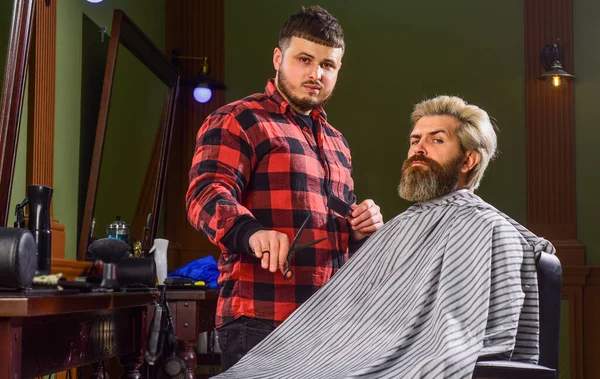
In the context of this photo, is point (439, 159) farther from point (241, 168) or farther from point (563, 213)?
point (563, 213)

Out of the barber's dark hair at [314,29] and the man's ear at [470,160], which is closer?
the barber's dark hair at [314,29]

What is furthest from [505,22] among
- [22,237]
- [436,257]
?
[22,237]

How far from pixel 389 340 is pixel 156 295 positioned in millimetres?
1173

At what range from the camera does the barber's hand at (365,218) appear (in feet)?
6.84

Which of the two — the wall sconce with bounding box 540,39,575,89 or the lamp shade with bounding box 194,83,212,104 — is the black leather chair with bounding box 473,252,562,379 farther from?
the lamp shade with bounding box 194,83,212,104

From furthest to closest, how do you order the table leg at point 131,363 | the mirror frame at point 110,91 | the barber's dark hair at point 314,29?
the mirror frame at point 110,91 < the table leg at point 131,363 < the barber's dark hair at point 314,29

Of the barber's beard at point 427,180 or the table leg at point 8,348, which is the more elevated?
the barber's beard at point 427,180

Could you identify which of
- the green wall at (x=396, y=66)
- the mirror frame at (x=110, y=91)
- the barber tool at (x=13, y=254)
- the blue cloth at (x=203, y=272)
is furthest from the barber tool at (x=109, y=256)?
the green wall at (x=396, y=66)

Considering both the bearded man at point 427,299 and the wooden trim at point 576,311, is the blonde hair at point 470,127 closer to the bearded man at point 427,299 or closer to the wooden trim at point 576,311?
the bearded man at point 427,299

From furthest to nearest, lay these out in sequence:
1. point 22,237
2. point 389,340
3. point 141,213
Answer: point 141,213 < point 389,340 < point 22,237

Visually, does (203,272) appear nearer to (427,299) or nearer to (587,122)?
(427,299)

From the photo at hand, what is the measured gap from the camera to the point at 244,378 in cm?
166

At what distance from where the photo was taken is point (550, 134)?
5.54 m

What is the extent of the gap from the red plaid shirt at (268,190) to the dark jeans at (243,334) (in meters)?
0.02
